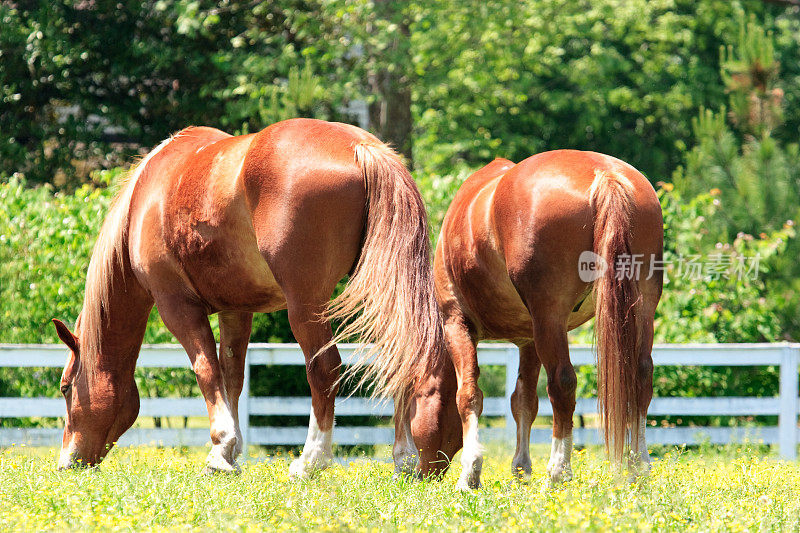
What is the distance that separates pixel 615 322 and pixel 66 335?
3362mm

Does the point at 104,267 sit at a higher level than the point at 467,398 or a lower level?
higher

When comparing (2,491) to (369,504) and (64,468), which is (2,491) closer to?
(64,468)

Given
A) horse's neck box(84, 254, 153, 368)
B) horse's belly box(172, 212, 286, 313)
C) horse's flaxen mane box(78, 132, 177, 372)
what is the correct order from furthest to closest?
horse's neck box(84, 254, 153, 368), horse's flaxen mane box(78, 132, 177, 372), horse's belly box(172, 212, 286, 313)

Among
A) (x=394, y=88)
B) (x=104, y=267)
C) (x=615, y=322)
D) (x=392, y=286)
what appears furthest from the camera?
(x=394, y=88)

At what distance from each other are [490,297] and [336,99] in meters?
7.81

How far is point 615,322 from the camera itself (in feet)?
14.3

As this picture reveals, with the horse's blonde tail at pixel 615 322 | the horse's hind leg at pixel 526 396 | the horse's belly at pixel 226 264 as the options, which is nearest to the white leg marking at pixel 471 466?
the horse's blonde tail at pixel 615 322

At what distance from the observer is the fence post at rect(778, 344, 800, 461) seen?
742 cm

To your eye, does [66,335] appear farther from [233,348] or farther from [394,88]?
[394,88]

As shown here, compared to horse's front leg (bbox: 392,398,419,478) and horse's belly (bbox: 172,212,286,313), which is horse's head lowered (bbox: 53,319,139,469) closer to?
horse's belly (bbox: 172,212,286,313)

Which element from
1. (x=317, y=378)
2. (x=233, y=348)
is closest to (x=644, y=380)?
(x=317, y=378)

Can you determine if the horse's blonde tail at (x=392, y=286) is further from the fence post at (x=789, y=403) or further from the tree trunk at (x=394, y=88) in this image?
the tree trunk at (x=394, y=88)

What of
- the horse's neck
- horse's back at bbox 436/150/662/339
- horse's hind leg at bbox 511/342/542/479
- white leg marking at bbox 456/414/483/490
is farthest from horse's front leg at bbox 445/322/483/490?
the horse's neck

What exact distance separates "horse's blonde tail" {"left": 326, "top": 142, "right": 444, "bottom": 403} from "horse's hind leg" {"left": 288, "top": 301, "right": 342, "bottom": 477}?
0.13m
